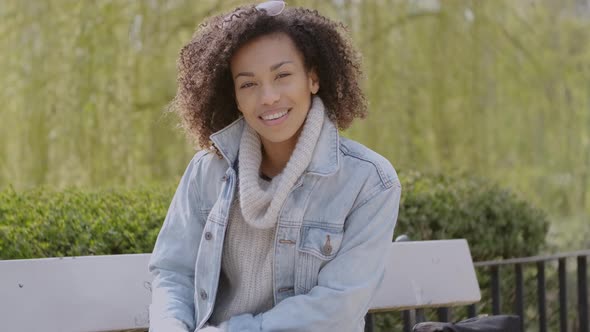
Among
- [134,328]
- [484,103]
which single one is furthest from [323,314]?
[484,103]

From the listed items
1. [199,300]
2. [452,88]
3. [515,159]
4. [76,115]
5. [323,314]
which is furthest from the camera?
[515,159]

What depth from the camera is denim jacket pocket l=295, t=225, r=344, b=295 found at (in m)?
2.87

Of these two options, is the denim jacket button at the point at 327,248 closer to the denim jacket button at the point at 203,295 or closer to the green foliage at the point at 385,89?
the denim jacket button at the point at 203,295

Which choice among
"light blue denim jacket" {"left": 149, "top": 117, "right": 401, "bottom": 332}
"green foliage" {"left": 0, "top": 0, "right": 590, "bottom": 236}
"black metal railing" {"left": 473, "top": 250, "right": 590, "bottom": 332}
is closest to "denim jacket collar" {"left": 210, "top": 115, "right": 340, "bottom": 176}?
"light blue denim jacket" {"left": 149, "top": 117, "right": 401, "bottom": 332}

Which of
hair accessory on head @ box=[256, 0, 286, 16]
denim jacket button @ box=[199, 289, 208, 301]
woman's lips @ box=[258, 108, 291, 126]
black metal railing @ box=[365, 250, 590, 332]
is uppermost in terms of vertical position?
hair accessory on head @ box=[256, 0, 286, 16]

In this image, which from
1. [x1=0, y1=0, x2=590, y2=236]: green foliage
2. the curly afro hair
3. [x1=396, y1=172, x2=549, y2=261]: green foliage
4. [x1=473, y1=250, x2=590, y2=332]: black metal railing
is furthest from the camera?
[x1=0, y1=0, x2=590, y2=236]: green foliage

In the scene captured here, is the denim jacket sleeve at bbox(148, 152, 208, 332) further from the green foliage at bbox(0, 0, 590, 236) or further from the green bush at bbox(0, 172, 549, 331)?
the green foliage at bbox(0, 0, 590, 236)

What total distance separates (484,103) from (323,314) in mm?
5241

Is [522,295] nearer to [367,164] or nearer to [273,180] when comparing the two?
[367,164]

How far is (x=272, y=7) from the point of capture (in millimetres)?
3047

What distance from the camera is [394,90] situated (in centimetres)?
756

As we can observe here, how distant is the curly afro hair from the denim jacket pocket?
408mm

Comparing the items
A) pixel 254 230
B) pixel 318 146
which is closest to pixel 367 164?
pixel 318 146

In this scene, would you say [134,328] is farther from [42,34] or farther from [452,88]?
[452,88]
